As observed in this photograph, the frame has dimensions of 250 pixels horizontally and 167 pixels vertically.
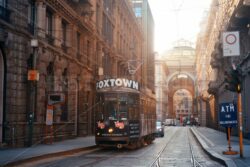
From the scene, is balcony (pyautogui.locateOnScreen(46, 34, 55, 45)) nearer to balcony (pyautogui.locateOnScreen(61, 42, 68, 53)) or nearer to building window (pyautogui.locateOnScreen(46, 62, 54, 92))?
building window (pyautogui.locateOnScreen(46, 62, 54, 92))

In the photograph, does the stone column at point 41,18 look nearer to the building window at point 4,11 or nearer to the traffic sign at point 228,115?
the building window at point 4,11

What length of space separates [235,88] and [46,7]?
13.1 metres

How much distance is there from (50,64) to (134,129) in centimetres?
744

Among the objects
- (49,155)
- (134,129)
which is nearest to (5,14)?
(49,155)

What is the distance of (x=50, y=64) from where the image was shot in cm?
2530

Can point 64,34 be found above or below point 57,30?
above

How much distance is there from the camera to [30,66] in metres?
22.3

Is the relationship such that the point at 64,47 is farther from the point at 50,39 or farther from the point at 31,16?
the point at 31,16

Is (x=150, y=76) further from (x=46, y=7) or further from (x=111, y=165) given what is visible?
(x=111, y=165)

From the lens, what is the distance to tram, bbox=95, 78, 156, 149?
1997cm

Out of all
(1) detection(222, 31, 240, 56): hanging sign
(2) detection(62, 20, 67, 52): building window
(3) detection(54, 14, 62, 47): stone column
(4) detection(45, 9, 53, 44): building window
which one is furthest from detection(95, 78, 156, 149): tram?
(2) detection(62, 20, 67, 52): building window

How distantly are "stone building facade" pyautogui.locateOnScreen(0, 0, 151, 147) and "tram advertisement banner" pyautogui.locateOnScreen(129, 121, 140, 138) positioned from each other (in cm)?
406

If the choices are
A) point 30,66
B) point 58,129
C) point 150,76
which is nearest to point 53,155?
point 30,66

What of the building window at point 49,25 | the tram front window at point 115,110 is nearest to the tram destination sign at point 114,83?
the tram front window at point 115,110
